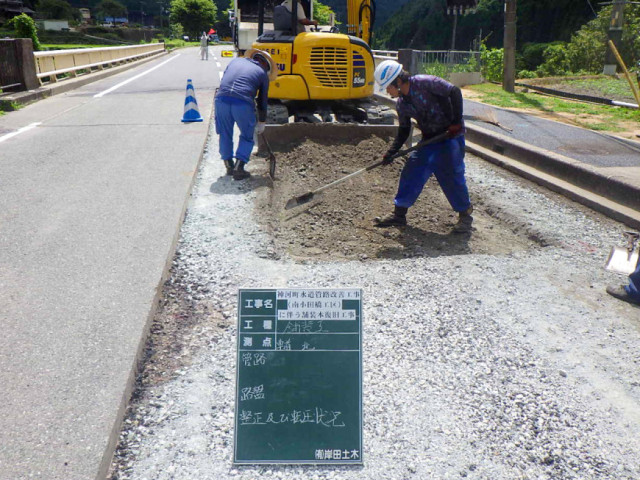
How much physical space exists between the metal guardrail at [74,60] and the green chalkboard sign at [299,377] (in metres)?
15.3

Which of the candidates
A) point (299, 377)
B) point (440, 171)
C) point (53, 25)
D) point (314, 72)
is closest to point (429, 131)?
point (440, 171)

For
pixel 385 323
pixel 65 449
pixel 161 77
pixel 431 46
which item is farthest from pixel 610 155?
pixel 431 46

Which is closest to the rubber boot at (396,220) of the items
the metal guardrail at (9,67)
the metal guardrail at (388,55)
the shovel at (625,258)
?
the shovel at (625,258)

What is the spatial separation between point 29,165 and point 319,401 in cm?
663

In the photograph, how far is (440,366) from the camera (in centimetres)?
316

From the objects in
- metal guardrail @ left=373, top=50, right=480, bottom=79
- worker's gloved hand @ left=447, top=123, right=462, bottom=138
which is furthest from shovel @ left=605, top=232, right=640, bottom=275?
metal guardrail @ left=373, top=50, right=480, bottom=79

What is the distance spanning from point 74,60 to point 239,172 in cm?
1521

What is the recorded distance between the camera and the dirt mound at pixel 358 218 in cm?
505

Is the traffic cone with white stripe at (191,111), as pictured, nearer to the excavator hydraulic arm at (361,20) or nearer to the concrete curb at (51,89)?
the excavator hydraulic arm at (361,20)

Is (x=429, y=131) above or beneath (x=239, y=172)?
above

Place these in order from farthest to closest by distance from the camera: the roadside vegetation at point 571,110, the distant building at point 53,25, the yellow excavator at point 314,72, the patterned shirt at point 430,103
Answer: the distant building at point 53,25 < the roadside vegetation at point 571,110 < the yellow excavator at point 314,72 < the patterned shirt at point 430,103

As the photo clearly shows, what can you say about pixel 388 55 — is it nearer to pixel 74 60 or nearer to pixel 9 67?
pixel 74 60

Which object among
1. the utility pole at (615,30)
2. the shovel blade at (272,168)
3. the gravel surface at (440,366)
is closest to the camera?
the gravel surface at (440,366)

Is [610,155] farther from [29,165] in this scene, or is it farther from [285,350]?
[29,165]
